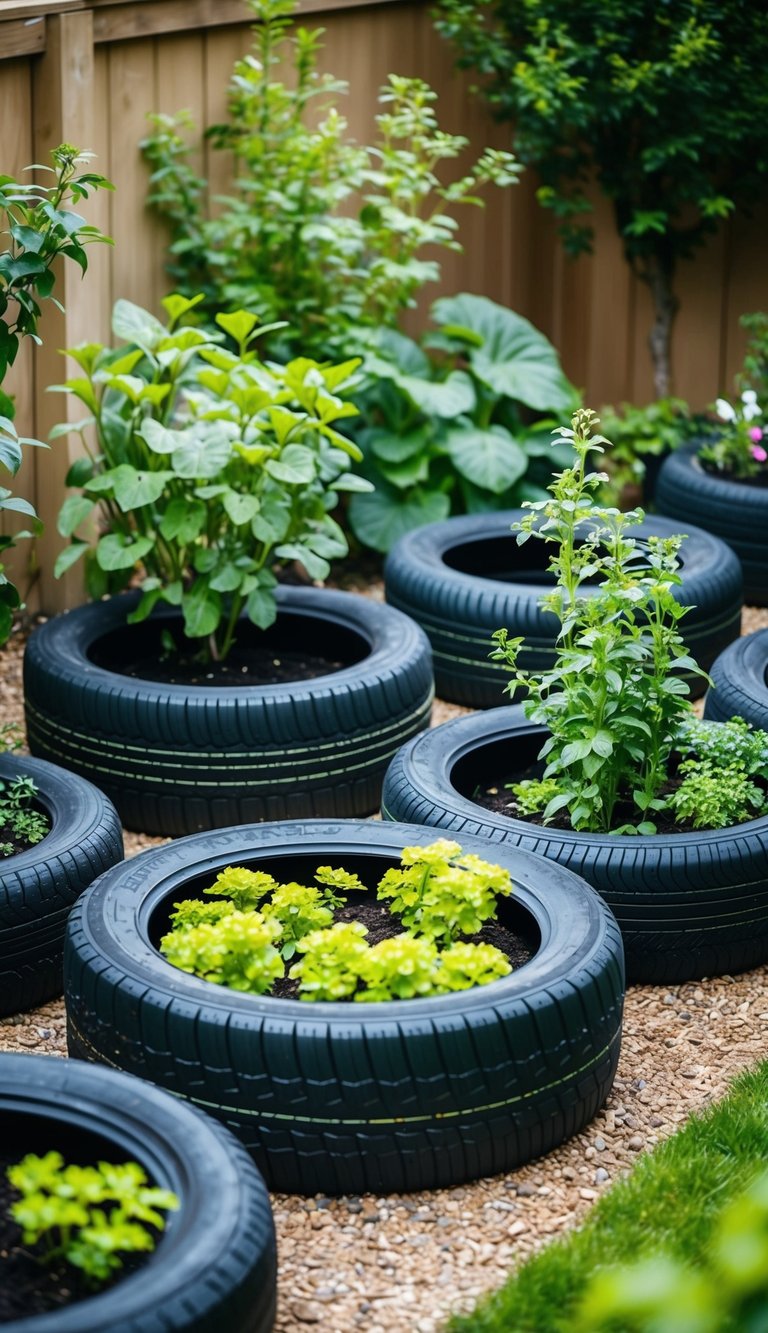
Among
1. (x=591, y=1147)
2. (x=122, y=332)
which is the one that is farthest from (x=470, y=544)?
(x=591, y=1147)

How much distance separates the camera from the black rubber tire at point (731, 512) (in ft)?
20.3

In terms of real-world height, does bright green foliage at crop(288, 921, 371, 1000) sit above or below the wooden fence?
below

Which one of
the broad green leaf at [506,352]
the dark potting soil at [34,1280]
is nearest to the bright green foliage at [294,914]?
the dark potting soil at [34,1280]

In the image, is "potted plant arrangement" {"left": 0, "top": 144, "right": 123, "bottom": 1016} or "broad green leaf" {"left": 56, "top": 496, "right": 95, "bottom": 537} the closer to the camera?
"potted plant arrangement" {"left": 0, "top": 144, "right": 123, "bottom": 1016}

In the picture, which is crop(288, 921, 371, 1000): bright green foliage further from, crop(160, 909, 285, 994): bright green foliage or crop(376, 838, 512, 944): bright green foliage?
crop(376, 838, 512, 944): bright green foliage

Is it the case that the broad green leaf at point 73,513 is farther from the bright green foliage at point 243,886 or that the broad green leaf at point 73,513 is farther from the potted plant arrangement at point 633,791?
the bright green foliage at point 243,886

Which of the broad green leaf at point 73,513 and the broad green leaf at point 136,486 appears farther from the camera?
the broad green leaf at point 73,513

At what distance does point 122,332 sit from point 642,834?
2236mm

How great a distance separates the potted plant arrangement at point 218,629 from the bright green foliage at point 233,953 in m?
1.36

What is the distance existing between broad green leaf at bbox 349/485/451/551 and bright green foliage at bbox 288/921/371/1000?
3.57 meters

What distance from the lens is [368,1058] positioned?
2752 mm

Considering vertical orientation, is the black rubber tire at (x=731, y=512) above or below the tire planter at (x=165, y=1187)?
above

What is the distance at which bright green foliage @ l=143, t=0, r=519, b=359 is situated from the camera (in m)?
6.00

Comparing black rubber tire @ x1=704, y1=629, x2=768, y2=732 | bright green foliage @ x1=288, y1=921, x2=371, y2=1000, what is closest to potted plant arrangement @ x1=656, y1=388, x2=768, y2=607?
black rubber tire @ x1=704, y1=629, x2=768, y2=732
